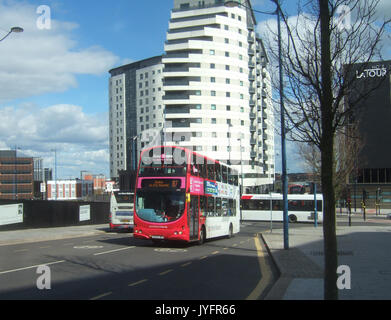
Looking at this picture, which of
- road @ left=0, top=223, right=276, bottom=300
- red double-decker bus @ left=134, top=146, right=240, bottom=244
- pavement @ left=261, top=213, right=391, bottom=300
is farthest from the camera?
red double-decker bus @ left=134, top=146, right=240, bottom=244

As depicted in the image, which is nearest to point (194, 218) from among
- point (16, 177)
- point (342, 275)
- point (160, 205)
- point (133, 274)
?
point (160, 205)

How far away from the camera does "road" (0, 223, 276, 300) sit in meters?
8.45

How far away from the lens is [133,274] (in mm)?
10945

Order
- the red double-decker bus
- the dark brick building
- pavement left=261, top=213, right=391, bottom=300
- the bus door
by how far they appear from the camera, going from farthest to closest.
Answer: the dark brick building → the bus door → the red double-decker bus → pavement left=261, top=213, right=391, bottom=300

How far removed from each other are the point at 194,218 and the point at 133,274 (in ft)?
26.0

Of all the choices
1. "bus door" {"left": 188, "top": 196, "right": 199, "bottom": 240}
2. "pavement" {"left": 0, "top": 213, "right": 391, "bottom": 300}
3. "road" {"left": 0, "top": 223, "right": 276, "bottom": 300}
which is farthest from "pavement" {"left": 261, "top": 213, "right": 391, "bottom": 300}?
"bus door" {"left": 188, "top": 196, "right": 199, "bottom": 240}

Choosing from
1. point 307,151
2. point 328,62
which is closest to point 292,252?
point 328,62

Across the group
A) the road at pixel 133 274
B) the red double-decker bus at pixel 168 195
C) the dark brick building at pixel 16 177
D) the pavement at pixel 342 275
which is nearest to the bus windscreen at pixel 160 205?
the red double-decker bus at pixel 168 195

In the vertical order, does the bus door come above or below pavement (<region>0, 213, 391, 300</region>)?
above

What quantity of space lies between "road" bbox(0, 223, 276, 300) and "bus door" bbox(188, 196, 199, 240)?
5.01 feet

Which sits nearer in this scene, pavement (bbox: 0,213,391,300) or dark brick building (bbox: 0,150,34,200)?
pavement (bbox: 0,213,391,300)

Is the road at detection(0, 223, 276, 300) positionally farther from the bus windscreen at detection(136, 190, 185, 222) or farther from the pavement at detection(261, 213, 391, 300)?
the bus windscreen at detection(136, 190, 185, 222)

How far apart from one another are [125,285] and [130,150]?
117 metres

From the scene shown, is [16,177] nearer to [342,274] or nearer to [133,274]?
[133,274]
